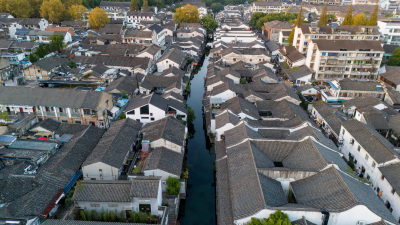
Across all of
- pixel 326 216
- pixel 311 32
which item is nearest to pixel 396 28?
pixel 311 32

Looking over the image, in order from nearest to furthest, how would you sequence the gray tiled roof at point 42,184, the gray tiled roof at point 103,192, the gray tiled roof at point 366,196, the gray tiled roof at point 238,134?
the gray tiled roof at point 366,196, the gray tiled roof at point 42,184, the gray tiled roof at point 103,192, the gray tiled roof at point 238,134

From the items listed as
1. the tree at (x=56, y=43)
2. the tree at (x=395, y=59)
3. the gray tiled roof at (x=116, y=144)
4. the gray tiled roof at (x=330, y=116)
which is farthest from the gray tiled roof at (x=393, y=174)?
the tree at (x=56, y=43)

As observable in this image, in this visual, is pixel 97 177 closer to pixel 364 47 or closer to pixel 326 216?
pixel 326 216

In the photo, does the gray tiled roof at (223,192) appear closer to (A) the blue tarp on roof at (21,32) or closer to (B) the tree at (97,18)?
(A) the blue tarp on roof at (21,32)

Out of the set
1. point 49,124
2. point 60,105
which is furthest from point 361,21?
point 49,124

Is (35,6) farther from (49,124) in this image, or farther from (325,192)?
(325,192)

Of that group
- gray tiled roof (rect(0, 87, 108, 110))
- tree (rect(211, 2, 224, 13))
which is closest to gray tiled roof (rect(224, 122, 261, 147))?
gray tiled roof (rect(0, 87, 108, 110))
